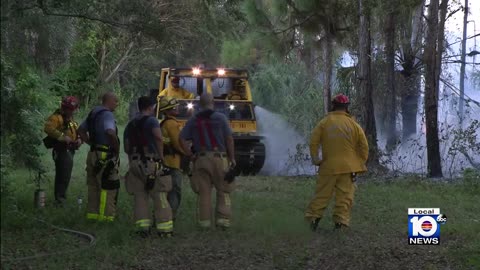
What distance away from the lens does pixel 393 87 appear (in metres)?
21.2

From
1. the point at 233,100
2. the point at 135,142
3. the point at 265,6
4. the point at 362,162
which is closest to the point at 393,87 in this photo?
the point at 265,6

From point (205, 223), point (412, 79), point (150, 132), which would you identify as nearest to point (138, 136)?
point (150, 132)

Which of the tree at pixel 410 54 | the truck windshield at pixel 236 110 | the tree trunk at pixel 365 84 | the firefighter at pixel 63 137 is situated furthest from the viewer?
the tree at pixel 410 54

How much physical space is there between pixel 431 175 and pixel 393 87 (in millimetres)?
4733

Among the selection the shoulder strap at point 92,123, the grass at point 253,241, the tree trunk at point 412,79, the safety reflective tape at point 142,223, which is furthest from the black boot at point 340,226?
the tree trunk at point 412,79

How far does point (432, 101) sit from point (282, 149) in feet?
15.6

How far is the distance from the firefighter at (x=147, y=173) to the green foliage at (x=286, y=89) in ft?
53.8

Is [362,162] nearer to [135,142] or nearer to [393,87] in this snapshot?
[135,142]

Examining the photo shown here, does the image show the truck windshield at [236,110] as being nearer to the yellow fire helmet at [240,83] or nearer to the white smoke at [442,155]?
the yellow fire helmet at [240,83]

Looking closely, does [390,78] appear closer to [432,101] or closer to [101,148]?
[432,101]

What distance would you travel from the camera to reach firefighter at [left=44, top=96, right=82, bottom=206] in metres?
10.5

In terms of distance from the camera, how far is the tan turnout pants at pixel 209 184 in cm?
899

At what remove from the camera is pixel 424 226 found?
800 centimetres

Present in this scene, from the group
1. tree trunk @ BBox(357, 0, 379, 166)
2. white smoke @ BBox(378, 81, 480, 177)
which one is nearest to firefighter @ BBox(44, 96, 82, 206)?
tree trunk @ BBox(357, 0, 379, 166)
